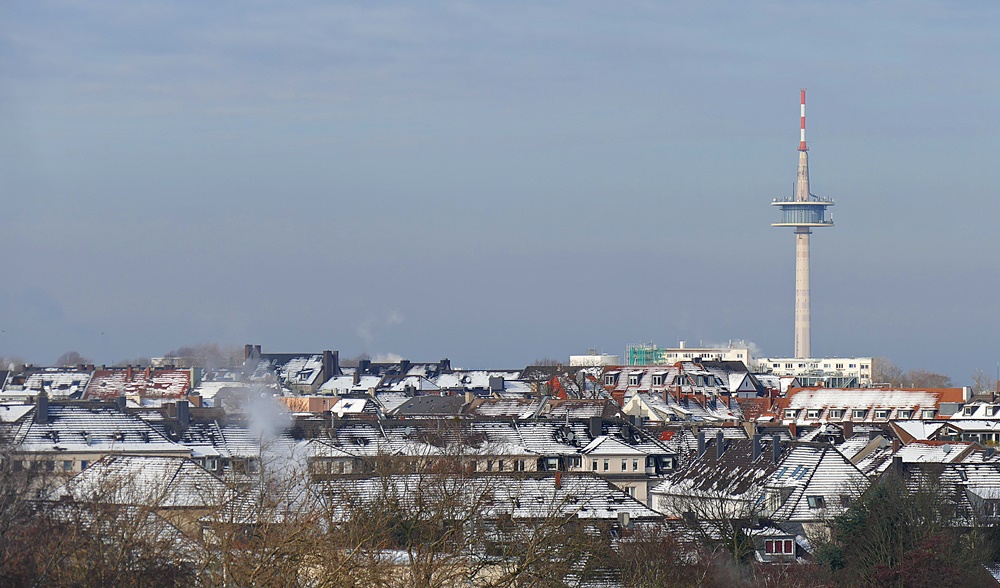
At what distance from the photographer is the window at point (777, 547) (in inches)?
1805

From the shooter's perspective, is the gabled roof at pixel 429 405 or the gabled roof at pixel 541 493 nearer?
the gabled roof at pixel 541 493

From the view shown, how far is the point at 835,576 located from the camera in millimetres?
41531

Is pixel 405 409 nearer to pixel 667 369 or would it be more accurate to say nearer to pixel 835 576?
pixel 667 369

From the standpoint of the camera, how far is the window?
45847mm

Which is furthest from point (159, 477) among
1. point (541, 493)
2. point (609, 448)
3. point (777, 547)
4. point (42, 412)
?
point (609, 448)

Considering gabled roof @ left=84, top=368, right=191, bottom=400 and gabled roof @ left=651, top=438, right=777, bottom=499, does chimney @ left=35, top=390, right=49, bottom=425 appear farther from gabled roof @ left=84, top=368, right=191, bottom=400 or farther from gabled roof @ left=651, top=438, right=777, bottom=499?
gabled roof @ left=84, top=368, right=191, bottom=400

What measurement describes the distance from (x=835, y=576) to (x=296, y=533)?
22.9 meters

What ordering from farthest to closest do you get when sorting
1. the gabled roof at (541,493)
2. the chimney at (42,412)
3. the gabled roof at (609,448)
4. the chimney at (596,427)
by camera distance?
1. the chimney at (596,427)
2. the chimney at (42,412)
3. the gabled roof at (609,448)
4. the gabled roof at (541,493)

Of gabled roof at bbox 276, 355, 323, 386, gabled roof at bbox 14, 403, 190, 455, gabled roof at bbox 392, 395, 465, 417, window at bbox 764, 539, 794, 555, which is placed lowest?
window at bbox 764, 539, 794, 555

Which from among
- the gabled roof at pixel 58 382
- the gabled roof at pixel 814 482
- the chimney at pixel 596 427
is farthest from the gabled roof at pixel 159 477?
the gabled roof at pixel 58 382

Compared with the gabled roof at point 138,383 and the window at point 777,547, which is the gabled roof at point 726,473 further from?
the gabled roof at point 138,383

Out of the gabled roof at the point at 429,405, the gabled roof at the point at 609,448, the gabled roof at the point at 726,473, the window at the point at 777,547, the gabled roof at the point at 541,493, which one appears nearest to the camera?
the gabled roof at the point at 541,493

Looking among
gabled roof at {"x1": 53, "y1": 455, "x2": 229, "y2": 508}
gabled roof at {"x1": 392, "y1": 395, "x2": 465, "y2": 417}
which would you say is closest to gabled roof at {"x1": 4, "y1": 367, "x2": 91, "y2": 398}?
gabled roof at {"x1": 392, "y1": 395, "x2": 465, "y2": 417}

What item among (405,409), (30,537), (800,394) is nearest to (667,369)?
(800,394)
